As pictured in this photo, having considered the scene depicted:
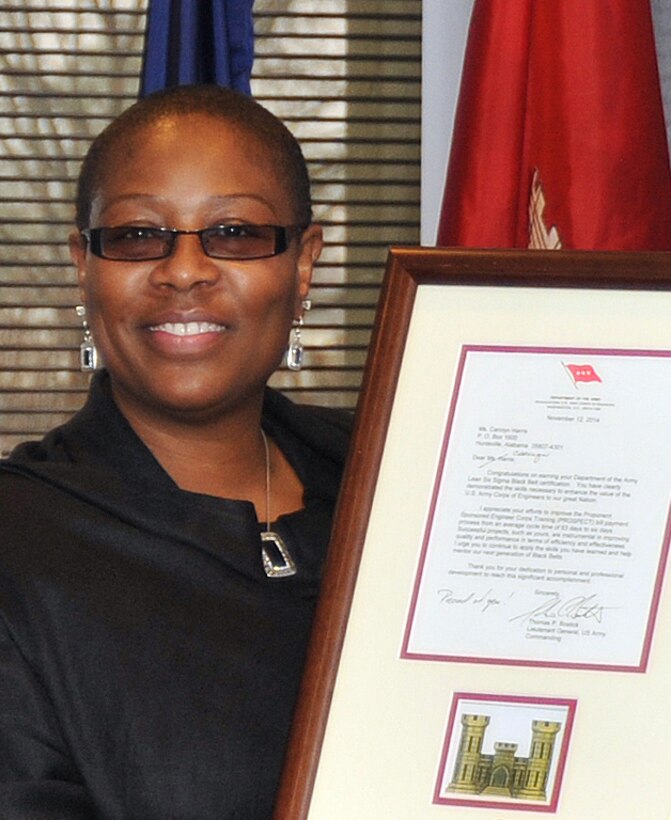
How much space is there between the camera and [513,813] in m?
1.36

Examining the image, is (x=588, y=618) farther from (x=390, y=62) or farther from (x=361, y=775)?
(x=390, y=62)

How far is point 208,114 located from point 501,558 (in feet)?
1.99

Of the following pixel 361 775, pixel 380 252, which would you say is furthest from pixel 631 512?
pixel 380 252

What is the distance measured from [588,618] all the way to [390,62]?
1912mm

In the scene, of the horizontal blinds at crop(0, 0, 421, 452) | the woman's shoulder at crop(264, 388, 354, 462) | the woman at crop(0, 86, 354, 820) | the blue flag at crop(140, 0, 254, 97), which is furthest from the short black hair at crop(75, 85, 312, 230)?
the horizontal blinds at crop(0, 0, 421, 452)

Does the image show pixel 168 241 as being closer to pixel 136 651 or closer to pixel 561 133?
pixel 136 651

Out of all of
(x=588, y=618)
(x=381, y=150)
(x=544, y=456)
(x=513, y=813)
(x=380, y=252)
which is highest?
(x=381, y=150)

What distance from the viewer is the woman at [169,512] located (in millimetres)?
1541

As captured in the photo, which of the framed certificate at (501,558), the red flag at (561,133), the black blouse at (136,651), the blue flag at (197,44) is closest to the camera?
the framed certificate at (501,558)
